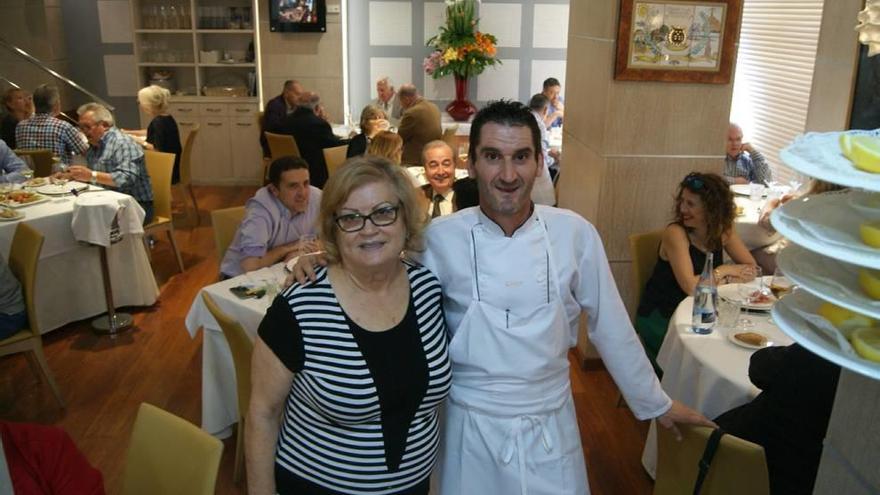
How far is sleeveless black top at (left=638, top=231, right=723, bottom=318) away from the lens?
356 centimetres

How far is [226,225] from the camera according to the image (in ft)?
13.7

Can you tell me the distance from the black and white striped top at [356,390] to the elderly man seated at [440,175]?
2570 millimetres

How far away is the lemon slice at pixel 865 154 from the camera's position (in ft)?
2.13

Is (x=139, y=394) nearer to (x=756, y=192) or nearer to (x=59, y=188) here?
(x=59, y=188)

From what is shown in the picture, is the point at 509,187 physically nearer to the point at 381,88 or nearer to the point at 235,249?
the point at 235,249

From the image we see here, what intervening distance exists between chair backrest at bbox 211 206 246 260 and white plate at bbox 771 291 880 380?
3.62 meters

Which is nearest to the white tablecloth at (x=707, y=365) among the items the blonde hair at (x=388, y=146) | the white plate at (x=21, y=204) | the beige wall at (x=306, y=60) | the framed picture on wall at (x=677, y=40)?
the framed picture on wall at (x=677, y=40)

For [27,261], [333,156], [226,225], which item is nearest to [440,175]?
[226,225]

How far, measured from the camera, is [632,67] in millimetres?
3926

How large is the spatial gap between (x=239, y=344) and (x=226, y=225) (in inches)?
56.1

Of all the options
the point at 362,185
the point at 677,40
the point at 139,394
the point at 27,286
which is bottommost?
the point at 139,394

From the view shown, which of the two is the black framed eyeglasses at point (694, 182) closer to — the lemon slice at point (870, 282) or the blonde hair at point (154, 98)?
the lemon slice at point (870, 282)

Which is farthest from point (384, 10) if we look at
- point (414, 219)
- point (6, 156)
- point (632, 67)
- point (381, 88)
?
point (414, 219)

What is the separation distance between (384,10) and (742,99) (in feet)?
13.2
